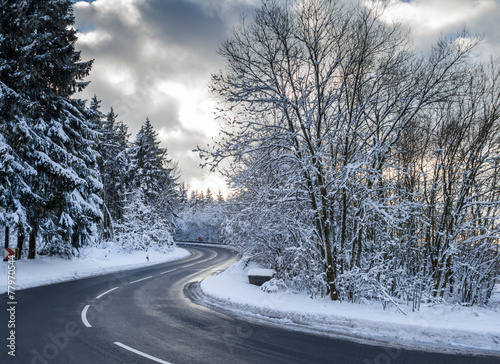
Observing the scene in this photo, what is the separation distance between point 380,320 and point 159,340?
5.18 meters

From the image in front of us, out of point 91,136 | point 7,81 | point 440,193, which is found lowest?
point 440,193

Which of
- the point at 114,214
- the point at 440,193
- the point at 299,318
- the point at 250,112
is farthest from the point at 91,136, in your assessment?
the point at 114,214

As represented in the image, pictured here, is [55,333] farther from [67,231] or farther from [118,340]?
Result: [67,231]

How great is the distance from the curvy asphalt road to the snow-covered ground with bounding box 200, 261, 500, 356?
609 mm

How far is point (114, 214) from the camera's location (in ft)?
127

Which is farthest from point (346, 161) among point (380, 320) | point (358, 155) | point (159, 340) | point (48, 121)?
point (48, 121)

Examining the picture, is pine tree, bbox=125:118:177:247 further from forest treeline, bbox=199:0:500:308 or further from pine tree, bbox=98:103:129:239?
forest treeline, bbox=199:0:500:308

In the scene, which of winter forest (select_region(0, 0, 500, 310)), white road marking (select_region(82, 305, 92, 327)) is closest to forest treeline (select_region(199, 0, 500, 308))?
winter forest (select_region(0, 0, 500, 310))

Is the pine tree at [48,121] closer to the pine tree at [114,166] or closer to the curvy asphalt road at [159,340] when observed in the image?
the curvy asphalt road at [159,340]

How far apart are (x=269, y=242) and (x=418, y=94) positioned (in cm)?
759

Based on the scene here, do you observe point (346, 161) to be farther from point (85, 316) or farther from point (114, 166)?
point (114, 166)

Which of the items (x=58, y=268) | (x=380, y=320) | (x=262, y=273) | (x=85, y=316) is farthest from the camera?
(x=58, y=268)

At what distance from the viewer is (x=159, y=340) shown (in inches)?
245

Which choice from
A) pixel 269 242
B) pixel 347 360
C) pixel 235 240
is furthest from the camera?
pixel 235 240
